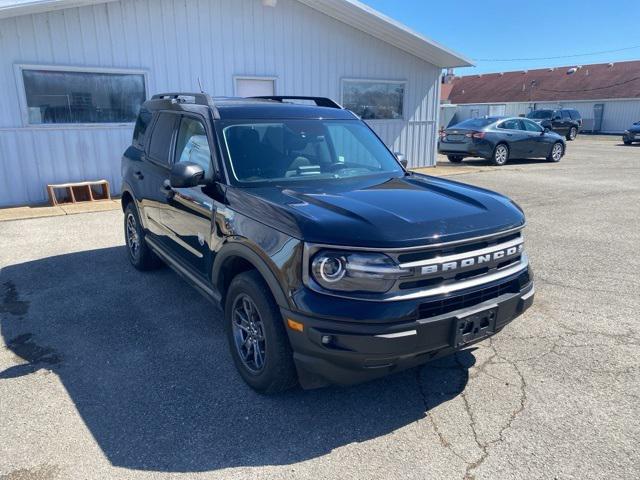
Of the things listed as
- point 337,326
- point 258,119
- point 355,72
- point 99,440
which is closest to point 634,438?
point 337,326

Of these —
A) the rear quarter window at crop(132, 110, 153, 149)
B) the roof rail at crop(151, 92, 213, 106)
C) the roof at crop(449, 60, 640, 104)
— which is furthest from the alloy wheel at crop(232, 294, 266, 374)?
the roof at crop(449, 60, 640, 104)

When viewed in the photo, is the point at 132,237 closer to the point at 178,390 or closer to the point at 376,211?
Result: the point at 178,390

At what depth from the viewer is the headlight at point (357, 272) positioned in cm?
266

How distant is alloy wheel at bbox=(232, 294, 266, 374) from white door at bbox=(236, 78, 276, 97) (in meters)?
8.96

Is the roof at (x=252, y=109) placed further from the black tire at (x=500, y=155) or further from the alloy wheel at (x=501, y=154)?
the alloy wheel at (x=501, y=154)

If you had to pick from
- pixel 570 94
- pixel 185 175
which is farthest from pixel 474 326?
pixel 570 94

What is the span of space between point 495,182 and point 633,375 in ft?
31.9

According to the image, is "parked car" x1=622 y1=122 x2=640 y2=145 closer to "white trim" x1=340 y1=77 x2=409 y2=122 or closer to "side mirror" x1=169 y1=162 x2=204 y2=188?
"white trim" x1=340 y1=77 x2=409 y2=122

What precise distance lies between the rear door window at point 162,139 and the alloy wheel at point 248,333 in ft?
6.20

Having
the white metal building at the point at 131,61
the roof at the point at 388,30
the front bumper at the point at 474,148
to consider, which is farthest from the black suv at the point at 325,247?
the front bumper at the point at 474,148

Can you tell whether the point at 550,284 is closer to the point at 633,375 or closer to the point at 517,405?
the point at 633,375

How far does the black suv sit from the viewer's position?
265cm

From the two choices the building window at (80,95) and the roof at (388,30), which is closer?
the building window at (80,95)

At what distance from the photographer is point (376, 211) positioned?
9.61 feet
